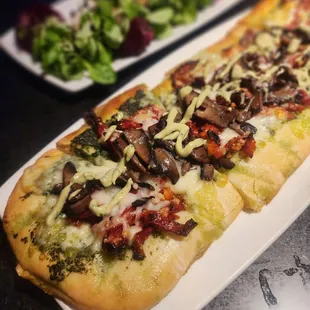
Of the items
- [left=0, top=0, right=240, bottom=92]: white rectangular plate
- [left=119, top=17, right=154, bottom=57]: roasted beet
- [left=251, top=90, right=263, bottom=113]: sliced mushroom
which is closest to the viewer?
[left=251, top=90, right=263, bottom=113]: sliced mushroom

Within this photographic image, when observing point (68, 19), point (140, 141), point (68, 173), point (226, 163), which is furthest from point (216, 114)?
point (68, 19)

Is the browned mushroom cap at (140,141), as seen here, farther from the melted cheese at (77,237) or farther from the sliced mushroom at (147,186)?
the melted cheese at (77,237)

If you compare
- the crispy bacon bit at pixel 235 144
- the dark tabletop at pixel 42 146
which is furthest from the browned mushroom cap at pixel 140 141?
the dark tabletop at pixel 42 146

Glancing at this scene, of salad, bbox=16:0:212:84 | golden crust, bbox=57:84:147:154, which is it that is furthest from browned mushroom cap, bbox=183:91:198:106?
salad, bbox=16:0:212:84

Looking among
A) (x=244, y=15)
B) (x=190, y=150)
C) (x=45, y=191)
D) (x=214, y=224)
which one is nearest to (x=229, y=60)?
(x=244, y=15)

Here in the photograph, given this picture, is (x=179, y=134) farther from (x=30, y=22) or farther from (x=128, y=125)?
(x=30, y=22)

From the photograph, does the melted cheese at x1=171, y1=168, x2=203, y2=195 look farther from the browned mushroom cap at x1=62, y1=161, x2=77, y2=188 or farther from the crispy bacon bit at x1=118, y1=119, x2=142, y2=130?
the browned mushroom cap at x1=62, y1=161, x2=77, y2=188

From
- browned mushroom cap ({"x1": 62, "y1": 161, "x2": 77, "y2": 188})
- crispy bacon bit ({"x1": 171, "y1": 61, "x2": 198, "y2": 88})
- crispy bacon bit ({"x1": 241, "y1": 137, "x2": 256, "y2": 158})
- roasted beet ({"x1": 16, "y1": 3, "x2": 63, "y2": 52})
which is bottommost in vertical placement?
crispy bacon bit ({"x1": 241, "y1": 137, "x2": 256, "y2": 158})
